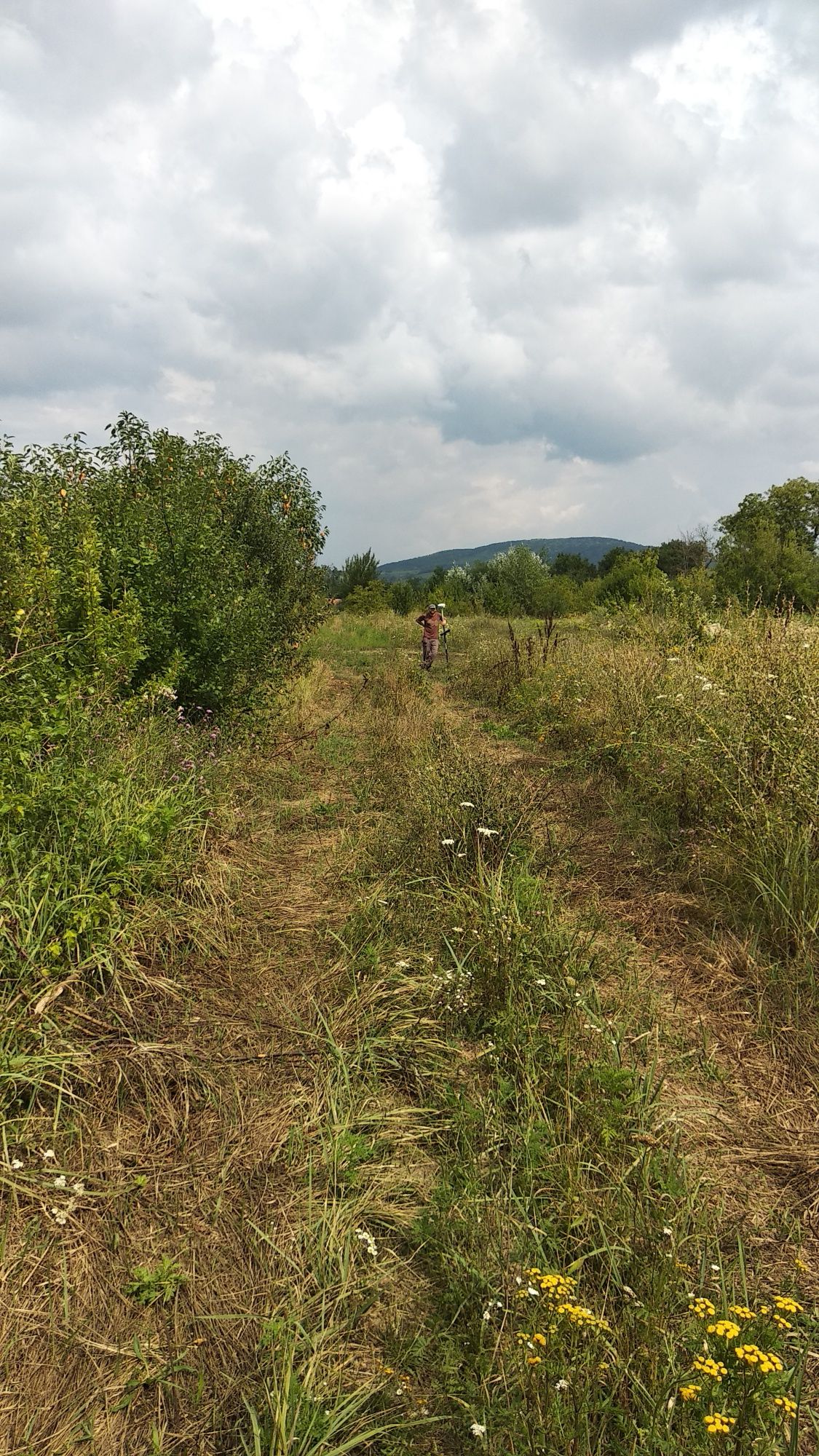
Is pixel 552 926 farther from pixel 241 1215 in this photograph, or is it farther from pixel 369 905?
pixel 241 1215

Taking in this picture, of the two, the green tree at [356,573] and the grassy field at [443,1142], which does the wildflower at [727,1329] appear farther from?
the green tree at [356,573]

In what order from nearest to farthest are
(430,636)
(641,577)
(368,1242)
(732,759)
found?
(368,1242)
(732,759)
(430,636)
(641,577)

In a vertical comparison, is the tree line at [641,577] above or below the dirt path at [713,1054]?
above

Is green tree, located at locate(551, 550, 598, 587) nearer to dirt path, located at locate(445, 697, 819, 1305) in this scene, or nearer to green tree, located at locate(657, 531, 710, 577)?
green tree, located at locate(657, 531, 710, 577)

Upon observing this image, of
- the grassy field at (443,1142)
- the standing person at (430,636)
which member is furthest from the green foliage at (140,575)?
the standing person at (430,636)

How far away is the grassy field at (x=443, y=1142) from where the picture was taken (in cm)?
170

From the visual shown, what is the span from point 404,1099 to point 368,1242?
59 centimetres

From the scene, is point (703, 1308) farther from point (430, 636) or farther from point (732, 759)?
point (430, 636)

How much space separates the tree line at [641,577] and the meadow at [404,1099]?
371 inches

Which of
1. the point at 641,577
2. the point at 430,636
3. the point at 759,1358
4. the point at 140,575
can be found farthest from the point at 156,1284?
the point at 641,577

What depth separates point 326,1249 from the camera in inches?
83.4

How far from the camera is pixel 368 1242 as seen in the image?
2174mm

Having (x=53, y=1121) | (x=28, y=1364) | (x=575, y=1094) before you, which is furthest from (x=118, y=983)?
(x=575, y=1094)

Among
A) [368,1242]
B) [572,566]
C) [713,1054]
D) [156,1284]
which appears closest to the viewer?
[156,1284]
